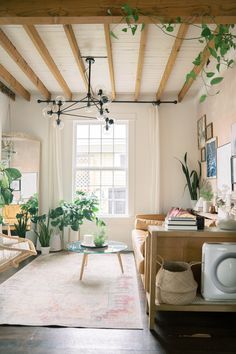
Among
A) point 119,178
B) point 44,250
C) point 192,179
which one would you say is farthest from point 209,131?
point 44,250

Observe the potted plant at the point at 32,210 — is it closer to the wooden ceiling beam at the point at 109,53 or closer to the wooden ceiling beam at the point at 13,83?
the wooden ceiling beam at the point at 13,83

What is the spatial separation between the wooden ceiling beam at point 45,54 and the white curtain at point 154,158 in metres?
1.70

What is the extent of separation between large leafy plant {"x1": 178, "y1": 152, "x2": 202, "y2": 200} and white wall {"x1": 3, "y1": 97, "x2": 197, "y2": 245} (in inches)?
5.0

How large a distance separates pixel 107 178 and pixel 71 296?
9.07 feet

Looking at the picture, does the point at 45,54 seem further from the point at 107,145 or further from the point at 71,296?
the point at 71,296

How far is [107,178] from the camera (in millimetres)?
5293

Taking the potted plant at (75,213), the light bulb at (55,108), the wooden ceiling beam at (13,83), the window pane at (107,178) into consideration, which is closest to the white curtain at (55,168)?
the potted plant at (75,213)

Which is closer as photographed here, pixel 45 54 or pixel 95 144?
pixel 45 54

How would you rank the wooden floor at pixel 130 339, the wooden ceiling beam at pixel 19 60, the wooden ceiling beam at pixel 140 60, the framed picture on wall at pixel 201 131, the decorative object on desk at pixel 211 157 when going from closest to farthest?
the wooden floor at pixel 130 339
the wooden ceiling beam at pixel 140 60
the wooden ceiling beam at pixel 19 60
the decorative object on desk at pixel 211 157
the framed picture on wall at pixel 201 131

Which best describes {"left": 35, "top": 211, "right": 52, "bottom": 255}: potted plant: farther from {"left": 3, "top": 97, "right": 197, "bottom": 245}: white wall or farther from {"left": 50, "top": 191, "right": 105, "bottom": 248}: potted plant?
{"left": 3, "top": 97, "right": 197, "bottom": 245}: white wall

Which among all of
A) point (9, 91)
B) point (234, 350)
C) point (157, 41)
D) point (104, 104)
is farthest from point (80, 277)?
point (9, 91)

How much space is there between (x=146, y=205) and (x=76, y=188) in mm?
1414

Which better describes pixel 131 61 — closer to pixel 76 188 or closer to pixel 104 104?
pixel 104 104

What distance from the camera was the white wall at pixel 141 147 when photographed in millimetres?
5074
